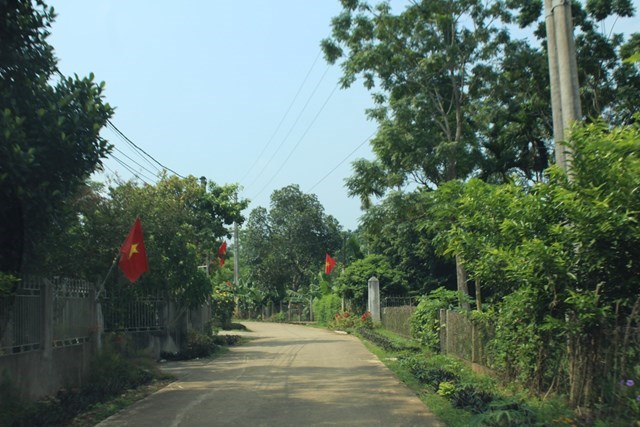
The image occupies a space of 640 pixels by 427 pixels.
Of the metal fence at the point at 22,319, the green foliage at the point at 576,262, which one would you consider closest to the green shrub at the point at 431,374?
the green foliage at the point at 576,262

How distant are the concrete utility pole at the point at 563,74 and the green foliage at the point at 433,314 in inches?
339

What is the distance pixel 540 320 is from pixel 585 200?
6.75ft

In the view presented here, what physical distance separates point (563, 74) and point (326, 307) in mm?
38705

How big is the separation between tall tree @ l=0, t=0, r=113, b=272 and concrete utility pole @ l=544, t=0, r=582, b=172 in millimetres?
7488

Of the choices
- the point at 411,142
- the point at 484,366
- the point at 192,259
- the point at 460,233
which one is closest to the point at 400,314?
the point at 411,142

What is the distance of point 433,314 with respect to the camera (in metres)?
18.9

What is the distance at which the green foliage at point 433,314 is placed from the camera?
1859cm

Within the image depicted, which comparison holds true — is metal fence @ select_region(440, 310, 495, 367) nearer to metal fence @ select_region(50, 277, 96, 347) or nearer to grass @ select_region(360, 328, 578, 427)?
grass @ select_region(360, 328, 578, 427)

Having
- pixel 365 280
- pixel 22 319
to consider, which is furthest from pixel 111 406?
pixel 365 280

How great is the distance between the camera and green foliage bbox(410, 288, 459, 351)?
61.0ft

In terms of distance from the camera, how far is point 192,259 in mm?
20656

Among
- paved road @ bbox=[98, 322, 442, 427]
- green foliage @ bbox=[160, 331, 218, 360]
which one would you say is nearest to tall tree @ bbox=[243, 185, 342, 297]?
green foliage @ bbox=[160, 331, 218, 360]

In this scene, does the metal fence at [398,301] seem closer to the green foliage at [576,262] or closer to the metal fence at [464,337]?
the metal fence at [464,337]

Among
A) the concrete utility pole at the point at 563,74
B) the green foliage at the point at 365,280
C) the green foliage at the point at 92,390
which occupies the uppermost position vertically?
the concrete utility pole at the point at 563,74
